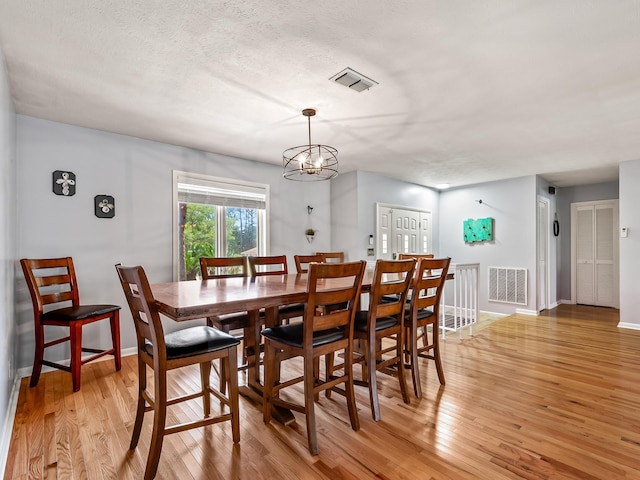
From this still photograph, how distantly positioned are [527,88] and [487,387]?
2308 millimetres

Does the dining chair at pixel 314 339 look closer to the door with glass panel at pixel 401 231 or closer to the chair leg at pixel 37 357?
the chair leg at pixel 37 357

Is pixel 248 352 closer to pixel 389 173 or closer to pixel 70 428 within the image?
pixel 70 428

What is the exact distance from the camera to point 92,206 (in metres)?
3.31

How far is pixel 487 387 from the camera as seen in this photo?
2.64 meters

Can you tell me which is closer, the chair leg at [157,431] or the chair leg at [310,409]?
the chair leg at [157,431]

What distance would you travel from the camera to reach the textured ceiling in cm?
171

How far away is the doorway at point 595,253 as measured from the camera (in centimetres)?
600

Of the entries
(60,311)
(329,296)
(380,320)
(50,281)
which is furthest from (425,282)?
(50,281)

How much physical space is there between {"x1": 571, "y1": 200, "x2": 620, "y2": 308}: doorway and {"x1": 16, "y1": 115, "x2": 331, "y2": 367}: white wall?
6621 millimetres

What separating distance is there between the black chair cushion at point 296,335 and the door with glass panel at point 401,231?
3.61 metres

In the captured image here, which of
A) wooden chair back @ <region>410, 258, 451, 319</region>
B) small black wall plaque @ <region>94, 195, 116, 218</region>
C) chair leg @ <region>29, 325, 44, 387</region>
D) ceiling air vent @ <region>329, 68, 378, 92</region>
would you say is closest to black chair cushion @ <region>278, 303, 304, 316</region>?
wooden chair back @ <region>410, 258, 451, 319</region>

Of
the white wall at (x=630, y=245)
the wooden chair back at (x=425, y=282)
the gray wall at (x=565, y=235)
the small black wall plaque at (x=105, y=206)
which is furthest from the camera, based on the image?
the gray wall at (x=565, y=235)

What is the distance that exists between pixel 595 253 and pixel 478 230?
2245 mm

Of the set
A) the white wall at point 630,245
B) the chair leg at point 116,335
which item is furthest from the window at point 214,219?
the white wall at point 630,245
